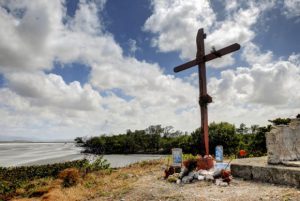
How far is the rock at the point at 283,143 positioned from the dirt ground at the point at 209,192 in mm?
1236

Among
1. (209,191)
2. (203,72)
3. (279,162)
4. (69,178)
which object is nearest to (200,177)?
(209,191)

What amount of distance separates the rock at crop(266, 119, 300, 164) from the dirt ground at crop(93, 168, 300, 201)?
4.05 feet

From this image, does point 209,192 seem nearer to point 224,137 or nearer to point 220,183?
point 220,183

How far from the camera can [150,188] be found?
10.6 meters

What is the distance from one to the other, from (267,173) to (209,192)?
2112 millimetres

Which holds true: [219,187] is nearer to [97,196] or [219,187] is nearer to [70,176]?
[97,196]

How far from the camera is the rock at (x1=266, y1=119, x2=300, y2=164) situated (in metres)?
10.6

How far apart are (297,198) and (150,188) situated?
14.8 ft

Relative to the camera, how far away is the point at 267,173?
10.1m

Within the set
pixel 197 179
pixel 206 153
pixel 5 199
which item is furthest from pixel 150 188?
pixel 5 199

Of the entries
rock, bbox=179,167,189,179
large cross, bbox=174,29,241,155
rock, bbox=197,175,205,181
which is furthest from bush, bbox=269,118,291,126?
rock, bbox=197,175,205,181

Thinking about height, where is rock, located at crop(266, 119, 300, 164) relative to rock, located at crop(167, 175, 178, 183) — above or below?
above

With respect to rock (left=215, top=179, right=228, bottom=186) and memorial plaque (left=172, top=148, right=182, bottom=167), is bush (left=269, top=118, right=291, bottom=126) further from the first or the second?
rock (left=215, top=179, right=228, bottom=186)

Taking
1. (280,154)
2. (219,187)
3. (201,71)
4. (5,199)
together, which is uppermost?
(201,71)
